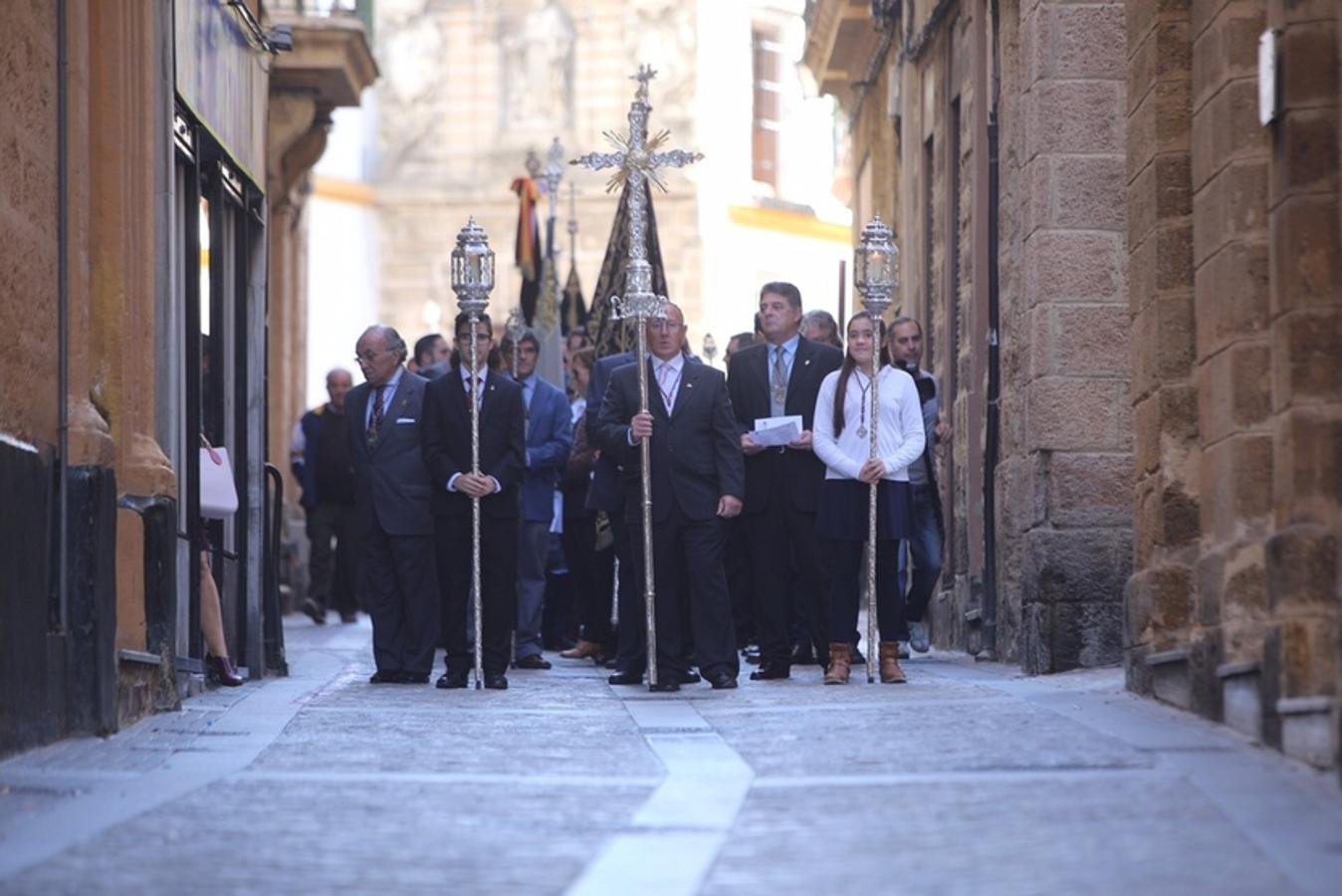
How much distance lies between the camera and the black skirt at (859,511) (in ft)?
48.9

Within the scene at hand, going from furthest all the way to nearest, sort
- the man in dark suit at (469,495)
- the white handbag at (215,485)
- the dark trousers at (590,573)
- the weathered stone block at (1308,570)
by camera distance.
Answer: the dark trousers at (590,573) < the man in dark suit at (469,495) < the white handbag at (215,485) < the weathered stone block at (1308,570)

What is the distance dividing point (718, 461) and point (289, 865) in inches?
291

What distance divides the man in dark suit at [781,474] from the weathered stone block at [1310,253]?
5.43m

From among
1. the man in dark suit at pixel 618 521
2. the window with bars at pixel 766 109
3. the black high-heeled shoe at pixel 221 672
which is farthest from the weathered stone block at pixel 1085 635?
the window with bars at pixel 766 109

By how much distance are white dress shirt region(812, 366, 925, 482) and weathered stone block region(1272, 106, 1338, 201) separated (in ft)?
15.9

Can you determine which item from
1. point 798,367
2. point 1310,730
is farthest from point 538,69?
point 1310,730

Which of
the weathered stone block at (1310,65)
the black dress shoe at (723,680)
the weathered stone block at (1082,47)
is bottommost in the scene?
the black dress shoe at (723,680)

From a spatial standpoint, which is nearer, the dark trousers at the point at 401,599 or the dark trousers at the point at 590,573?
the dark trousers at the point at 401,599

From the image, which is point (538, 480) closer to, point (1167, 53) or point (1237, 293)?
point (1167, 53)

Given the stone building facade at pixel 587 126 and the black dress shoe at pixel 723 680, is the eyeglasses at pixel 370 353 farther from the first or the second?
the stone building facade at pixel 587 126

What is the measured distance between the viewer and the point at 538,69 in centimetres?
4944

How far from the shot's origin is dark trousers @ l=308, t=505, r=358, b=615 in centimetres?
2520

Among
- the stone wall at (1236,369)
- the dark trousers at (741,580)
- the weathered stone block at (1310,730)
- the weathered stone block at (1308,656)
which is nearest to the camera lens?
the weathered stone block at (1310,730)

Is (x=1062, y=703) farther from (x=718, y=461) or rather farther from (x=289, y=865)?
(x=289, y=865)
